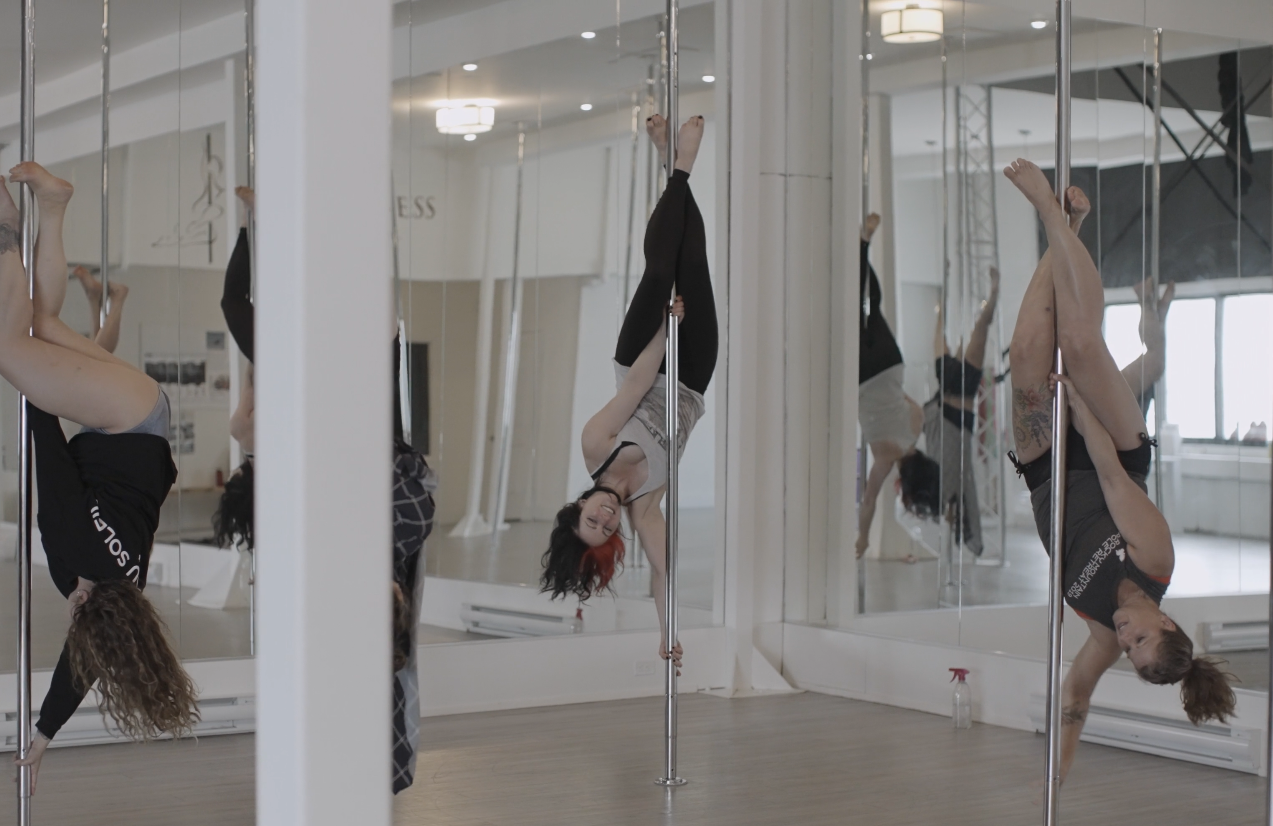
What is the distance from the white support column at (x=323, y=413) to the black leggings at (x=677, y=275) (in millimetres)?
2864

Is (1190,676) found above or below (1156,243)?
below

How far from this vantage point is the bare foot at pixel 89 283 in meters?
5.80

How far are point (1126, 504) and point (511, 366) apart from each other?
3.48 m

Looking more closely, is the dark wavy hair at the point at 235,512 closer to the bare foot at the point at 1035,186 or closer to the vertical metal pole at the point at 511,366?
the vertical metal pole at the point at 511,366

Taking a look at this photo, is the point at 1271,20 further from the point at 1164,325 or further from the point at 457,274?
the point at 457,274

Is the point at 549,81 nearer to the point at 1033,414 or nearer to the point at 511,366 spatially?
the point at 511,366

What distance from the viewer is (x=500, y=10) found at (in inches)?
265

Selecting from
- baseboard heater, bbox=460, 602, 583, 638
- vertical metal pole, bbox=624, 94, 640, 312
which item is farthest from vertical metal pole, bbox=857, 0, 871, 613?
baseboard heater, bbox=460, 602, 583, 638

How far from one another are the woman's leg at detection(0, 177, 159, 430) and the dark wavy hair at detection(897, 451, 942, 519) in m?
3.97

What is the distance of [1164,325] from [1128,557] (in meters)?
2.09

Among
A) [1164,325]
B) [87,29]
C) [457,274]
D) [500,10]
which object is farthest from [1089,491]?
[87,29]

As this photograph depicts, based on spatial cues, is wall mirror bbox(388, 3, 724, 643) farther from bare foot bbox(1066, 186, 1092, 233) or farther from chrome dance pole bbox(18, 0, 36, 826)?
bare foot bbox(1066, 186, 1092, 233)

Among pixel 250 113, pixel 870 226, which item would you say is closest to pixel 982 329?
pixel 870 226

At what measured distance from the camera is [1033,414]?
3955 mm
